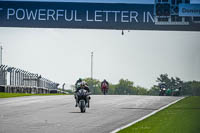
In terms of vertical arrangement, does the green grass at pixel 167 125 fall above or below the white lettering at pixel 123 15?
below

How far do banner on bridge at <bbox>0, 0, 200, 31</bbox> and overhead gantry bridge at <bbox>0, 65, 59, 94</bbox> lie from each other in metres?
15.4

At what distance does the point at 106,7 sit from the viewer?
918 inches

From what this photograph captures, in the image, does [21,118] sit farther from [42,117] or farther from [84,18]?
[84,18]

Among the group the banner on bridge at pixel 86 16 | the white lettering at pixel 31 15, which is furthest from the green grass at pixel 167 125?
the white lettering at pixel 31 15

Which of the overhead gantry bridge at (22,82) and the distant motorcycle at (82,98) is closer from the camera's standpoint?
the distant motorcycle at (82,98)

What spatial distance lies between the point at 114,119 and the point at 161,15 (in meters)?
5.10

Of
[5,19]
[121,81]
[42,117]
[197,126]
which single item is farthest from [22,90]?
A: [121,81]

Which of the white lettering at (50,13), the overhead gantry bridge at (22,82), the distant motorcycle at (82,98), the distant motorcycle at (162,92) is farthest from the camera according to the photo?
the distant motorcycle at (162,92)

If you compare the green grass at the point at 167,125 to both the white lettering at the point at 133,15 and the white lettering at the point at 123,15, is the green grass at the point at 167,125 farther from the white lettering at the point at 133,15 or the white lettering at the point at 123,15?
the white lettering at the point at 123,15

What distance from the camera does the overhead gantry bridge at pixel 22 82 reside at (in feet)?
132

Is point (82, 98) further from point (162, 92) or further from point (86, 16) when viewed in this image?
point (162, 92)

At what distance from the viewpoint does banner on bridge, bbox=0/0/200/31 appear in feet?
74.6

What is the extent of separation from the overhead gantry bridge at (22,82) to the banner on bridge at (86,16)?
50.4ft

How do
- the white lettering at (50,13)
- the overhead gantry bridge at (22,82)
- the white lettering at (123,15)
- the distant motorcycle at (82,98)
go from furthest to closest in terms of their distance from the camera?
the overhead gantry bridge at (22,82) < the white lettering at (123,15) < the white lettering at (50,13) < the distant motorcycle at (82,98)
